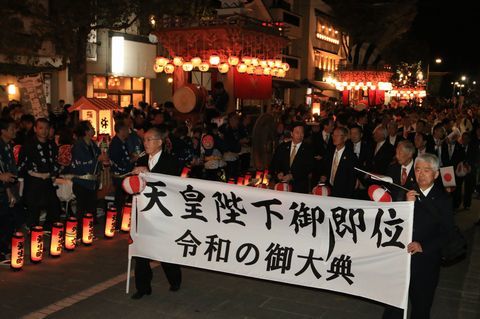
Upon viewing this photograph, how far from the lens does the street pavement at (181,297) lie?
570 centimetres

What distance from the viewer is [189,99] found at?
16.1 m

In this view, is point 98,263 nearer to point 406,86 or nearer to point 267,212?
point 267,212

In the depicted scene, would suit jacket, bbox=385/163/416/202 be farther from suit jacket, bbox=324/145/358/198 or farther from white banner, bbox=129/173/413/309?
suit jacket, bbox=324/145/358/198

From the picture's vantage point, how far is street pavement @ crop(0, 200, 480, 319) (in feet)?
18.7

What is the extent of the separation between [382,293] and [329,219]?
86cm

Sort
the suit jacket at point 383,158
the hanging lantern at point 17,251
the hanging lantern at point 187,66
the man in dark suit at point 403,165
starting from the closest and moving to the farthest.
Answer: the man in dark suit at point 403,165 → the hanging lantern at point 17,251 → the suit jacket at point 383,158 → the hanging lantern at point 187,66

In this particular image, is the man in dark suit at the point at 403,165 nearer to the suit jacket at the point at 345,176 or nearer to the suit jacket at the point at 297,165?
the suit jacket at the point at 345,176

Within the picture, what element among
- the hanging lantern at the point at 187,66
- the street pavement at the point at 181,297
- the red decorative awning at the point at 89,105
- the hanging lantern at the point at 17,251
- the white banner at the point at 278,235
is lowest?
the street pavement at the point at 181,297

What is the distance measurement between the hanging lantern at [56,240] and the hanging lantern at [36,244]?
23 cm

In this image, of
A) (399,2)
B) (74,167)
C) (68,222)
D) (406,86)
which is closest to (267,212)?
(68,222)

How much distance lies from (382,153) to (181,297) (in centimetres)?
536

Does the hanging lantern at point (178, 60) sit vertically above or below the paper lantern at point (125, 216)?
above

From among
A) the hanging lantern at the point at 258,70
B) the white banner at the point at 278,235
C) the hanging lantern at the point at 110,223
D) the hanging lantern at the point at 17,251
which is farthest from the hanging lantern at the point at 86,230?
the hanging lantern at the point at 258,70

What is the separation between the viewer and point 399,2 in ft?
149
